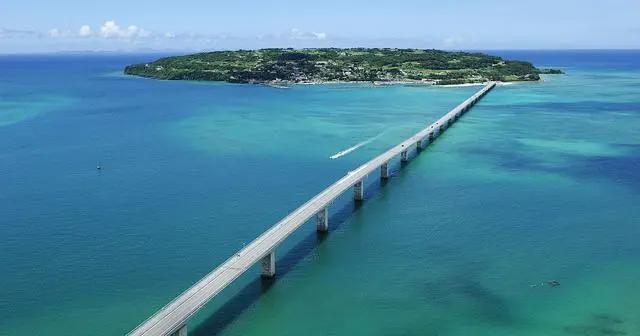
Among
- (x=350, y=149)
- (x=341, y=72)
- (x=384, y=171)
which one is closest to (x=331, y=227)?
(x=384, y=171)

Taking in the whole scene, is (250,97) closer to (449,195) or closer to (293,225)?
(449,195)

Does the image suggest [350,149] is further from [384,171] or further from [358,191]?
[358,191]

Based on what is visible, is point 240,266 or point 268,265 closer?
point 240,266

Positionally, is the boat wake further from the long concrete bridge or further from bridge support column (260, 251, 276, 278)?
bridge support column (260, 251, 276, 278)

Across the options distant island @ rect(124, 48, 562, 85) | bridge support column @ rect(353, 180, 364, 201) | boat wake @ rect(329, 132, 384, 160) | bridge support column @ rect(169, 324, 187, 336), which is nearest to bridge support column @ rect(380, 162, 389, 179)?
bridge support column @ rect(353, 180, 364, 201)

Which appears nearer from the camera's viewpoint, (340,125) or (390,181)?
(390,181)

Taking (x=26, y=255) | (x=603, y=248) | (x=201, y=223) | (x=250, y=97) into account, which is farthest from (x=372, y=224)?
(x=250, y=97)

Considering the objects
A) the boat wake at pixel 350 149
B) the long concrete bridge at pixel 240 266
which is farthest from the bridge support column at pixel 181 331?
the boat wake at pixel 350 149

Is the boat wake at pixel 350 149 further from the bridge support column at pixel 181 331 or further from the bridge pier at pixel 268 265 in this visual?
the bridge support column at pixel 181 331
